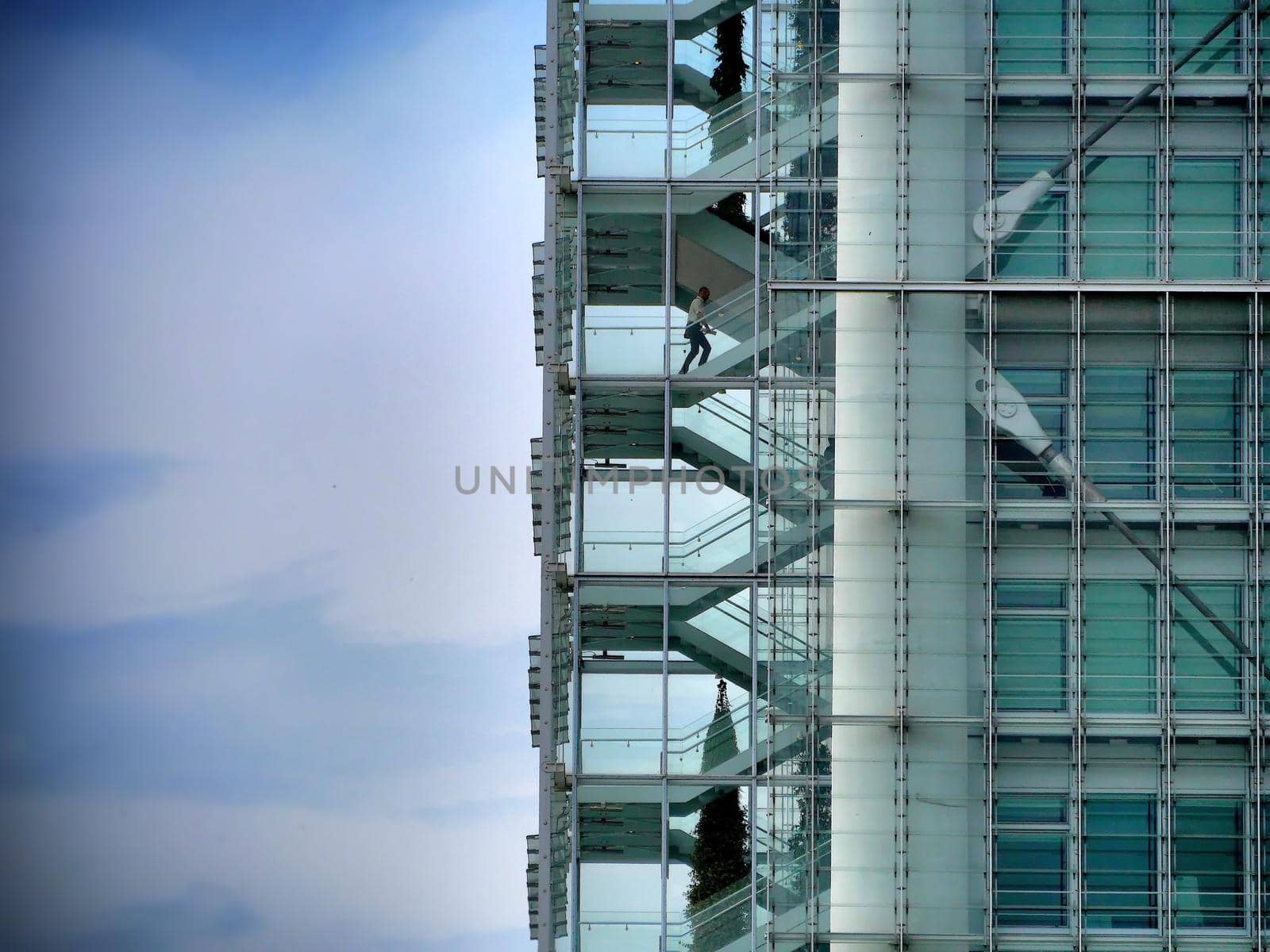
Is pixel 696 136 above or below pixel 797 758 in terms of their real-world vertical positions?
above

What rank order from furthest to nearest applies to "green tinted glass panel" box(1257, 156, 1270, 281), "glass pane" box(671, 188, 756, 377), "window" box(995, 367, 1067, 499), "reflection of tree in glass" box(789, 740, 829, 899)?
"glass pane" box(671, 188, 756, 377) < "green tinted glass panel" box(1257, 156, 1270, 281) < "window" box(995, 367, 1067, 499) < "reflection of tree in glass" box(789, 740, 829, 899)

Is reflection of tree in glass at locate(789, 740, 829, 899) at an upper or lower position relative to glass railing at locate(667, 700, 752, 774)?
lower

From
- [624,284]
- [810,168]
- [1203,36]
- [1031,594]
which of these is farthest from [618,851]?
[1203,36]

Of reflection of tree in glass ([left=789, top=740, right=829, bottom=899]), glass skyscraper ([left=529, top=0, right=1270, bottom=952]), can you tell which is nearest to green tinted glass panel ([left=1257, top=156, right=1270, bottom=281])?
glass skyscraper ([left=529, top=0, right=1270, bottom=952])

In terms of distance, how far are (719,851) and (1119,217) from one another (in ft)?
27.5

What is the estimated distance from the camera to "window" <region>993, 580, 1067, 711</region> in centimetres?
2511

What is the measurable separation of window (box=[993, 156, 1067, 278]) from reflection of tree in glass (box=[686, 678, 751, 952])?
5.76 m

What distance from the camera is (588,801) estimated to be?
26.1 metres

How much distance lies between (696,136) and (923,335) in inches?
143

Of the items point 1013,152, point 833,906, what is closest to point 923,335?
point 1013,152

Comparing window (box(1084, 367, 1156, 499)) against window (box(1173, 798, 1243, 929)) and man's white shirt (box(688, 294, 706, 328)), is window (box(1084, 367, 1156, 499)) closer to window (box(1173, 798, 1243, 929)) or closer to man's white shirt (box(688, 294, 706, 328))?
window (box(1173, 798, 1243, 929))

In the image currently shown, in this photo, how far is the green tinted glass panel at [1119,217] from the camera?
2583cm

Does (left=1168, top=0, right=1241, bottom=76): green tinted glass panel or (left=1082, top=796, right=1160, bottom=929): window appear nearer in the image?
(left=1082, top=796, right=1160, bottom=929): window

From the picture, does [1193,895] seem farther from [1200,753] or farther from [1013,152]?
[1013,152]
